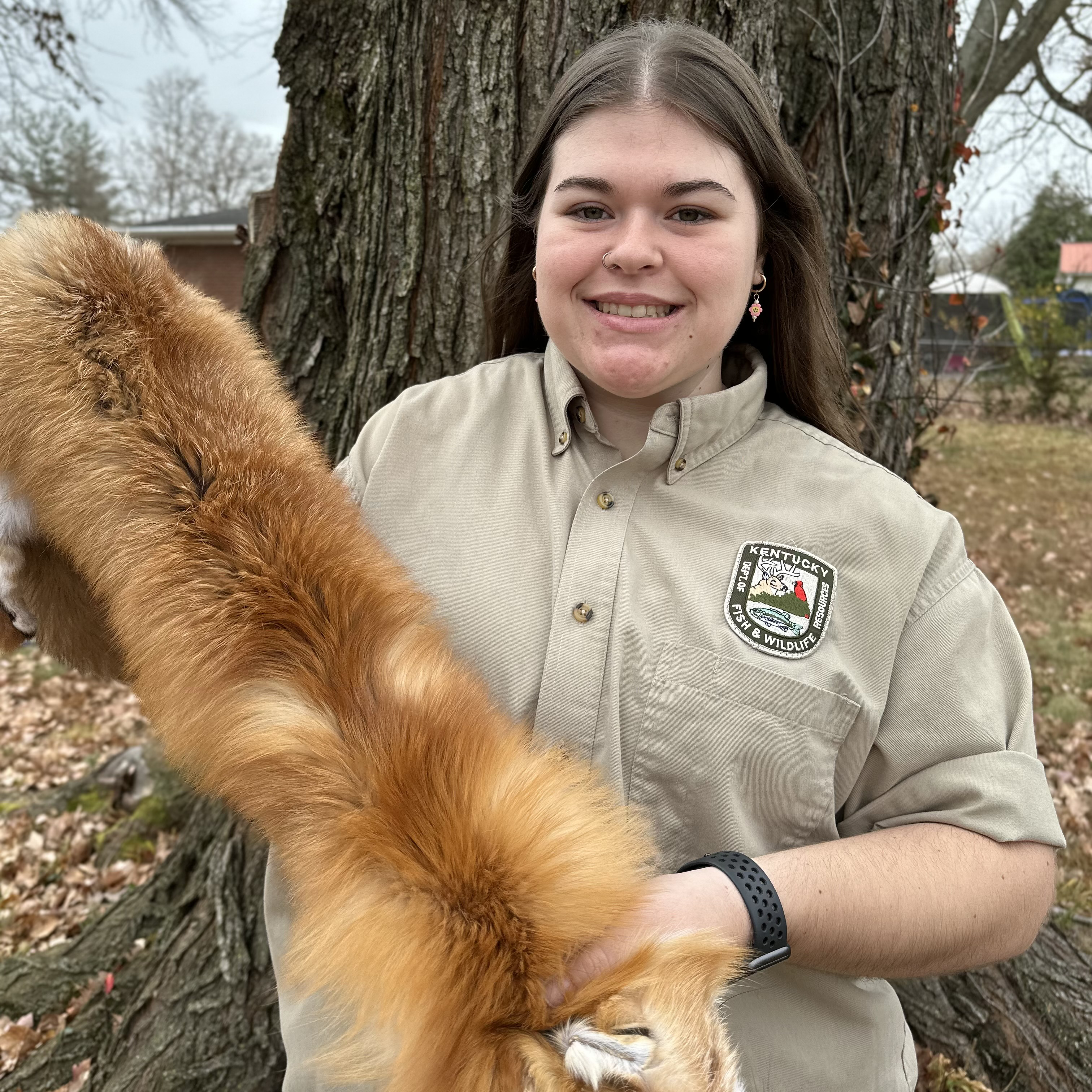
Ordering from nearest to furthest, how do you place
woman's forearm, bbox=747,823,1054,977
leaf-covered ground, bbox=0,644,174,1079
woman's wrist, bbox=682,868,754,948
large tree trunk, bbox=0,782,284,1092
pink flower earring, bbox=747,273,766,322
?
woman's wrist, bbox=682,868,754,948 < woman's forearm, bbox=747,823,1054,977 < pink flower earring, bbox=747,273,766,322 < large tree trunk, bbox=0,782,284,1092 < leaf-covered ground, bbox=0,644,174,1079

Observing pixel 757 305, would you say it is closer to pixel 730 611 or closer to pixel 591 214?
pixel 591 214

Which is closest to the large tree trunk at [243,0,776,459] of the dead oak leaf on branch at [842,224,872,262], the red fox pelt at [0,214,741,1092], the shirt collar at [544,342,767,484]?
the dead oak leaf on branch at [842,224,872,262]

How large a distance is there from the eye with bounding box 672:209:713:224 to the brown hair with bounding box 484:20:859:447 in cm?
16

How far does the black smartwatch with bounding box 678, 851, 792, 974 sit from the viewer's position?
4.66 feet

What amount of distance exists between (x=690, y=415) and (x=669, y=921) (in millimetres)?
926

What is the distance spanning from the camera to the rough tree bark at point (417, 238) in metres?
2.62

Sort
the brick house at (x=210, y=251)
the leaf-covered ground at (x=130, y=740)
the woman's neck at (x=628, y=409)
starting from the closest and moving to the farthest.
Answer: the woman's neck at (x=628, y=409)
the leaf-covered ground at (x=130, y=740)
the brick house at (x=210, y=251)

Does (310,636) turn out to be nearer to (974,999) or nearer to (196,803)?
(196,803)

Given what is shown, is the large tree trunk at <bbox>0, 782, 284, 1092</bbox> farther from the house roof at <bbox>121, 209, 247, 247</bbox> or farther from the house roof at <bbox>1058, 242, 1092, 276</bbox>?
the house roof at <bbox>1058, 242, 1092, 276</bbox>

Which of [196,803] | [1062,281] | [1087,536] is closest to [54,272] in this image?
[196,803]

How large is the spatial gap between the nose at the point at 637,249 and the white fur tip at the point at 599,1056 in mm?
1237

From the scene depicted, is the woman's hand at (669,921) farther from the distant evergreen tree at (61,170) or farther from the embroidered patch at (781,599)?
the distant evergreen tree at (61,170)

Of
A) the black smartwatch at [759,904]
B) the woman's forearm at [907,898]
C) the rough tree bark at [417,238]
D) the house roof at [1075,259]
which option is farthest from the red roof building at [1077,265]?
the black smartwatch at [759,904]

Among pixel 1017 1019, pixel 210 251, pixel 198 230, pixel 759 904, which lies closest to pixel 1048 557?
pixel 1017 1019
